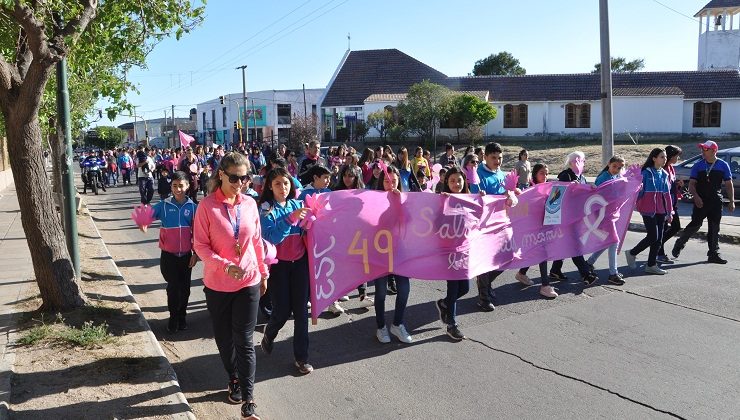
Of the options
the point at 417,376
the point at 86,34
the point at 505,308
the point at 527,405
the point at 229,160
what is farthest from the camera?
the point at 86,34

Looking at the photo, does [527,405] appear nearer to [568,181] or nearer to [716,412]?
[716,412]

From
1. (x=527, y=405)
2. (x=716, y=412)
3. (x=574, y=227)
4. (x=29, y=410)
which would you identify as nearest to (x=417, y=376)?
(x=527, y=405)

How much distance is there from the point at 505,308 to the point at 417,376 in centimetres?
233

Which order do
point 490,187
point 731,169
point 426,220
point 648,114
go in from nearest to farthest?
point 426,220, point 490,187, point 731,169, point 648,114

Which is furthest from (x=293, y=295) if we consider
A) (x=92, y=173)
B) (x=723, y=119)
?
(x=723, y=119)

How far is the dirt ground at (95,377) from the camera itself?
4.46 m

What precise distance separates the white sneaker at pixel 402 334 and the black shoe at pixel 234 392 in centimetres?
186

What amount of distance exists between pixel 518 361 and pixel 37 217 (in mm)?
5162

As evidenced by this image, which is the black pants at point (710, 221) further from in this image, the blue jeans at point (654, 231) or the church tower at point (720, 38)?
the church tower at point (720, 38)

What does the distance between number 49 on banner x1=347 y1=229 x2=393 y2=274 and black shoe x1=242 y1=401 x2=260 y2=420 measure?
204 cm

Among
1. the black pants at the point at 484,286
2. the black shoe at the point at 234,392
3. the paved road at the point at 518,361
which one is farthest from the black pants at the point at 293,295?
the black pants at the point at 484,286

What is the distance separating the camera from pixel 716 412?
445 centimetres

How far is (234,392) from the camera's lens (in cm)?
485

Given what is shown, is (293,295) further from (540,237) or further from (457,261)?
(540,237)
